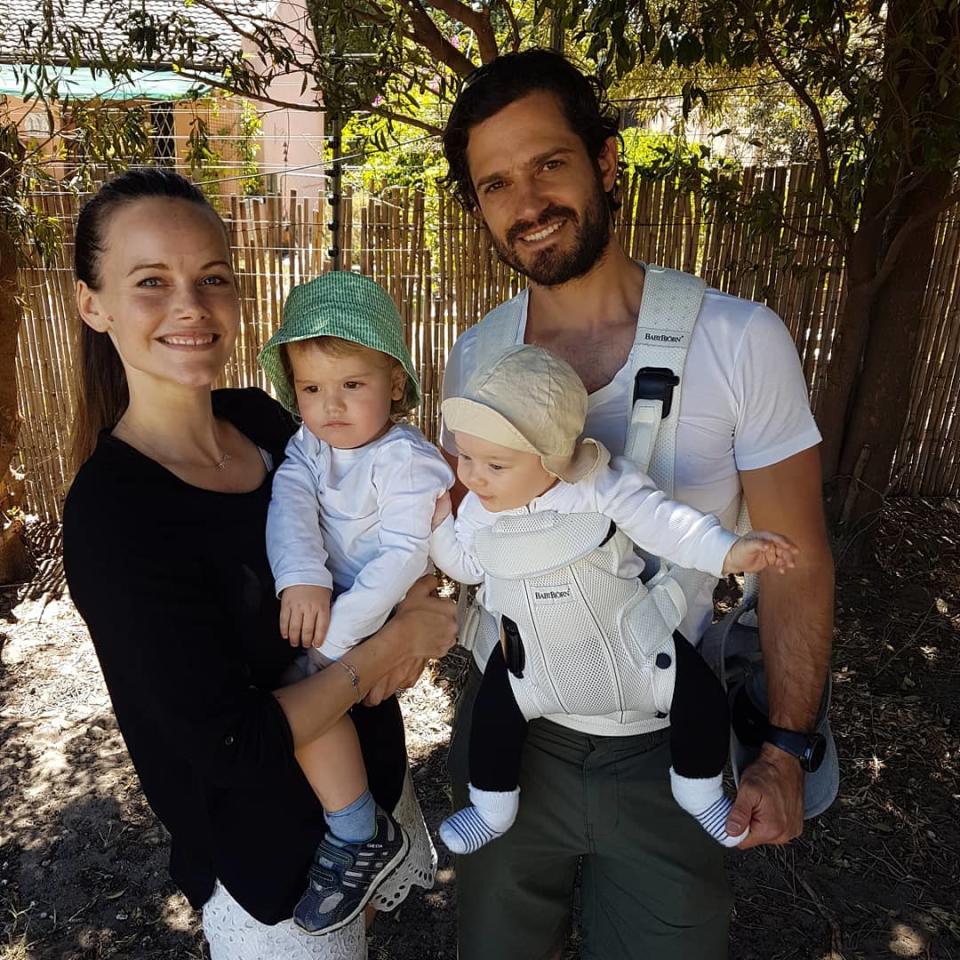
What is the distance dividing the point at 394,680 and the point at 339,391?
65 centimetres

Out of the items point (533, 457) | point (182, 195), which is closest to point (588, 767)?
point (533, 457)

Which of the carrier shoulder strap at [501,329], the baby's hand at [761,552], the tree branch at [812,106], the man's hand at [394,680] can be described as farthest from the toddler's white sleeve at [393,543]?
the tree branch at [812,106]

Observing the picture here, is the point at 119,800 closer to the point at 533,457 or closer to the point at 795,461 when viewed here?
the point at 533,457

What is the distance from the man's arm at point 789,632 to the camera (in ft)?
5.38

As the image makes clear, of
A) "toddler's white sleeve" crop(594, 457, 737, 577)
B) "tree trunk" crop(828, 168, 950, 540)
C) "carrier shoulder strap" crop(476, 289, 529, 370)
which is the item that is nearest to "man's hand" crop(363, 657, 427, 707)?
"toddler's white sleeve" crop(594, 457, 737, 577)

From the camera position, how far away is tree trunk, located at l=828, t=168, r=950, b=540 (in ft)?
14.9

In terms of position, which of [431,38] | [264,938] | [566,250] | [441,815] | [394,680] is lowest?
[441,815]

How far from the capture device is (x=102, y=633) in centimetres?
143

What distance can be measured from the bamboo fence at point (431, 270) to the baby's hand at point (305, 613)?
376 centimetres

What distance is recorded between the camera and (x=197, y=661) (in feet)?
4.67

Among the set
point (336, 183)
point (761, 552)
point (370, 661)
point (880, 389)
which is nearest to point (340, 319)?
point (370, 661)

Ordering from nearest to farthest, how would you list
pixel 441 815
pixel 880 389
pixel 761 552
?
pixel 761 552, pixel 441 815, pixel 880 389

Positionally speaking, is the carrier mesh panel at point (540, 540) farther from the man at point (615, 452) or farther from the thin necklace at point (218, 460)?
the thin necklace at point (218, 460)

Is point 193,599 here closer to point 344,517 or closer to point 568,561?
point 344,517
